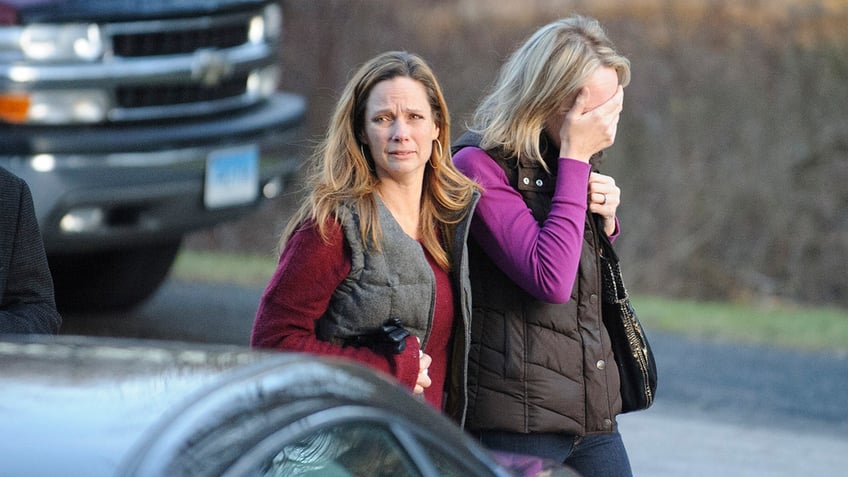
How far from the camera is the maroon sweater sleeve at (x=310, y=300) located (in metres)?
3.25

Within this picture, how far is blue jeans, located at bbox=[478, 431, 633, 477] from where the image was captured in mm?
3480

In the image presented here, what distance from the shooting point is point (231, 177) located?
6.77 metres

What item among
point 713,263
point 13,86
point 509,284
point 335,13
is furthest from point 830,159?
point 509,284

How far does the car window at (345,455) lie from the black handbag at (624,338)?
1.19 meters

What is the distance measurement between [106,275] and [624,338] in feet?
15.9

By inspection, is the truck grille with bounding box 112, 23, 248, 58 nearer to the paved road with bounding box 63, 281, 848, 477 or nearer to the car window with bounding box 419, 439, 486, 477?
the paved road with bounding box 63, 281, 848, 477

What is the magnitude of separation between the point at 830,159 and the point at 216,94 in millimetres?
8294

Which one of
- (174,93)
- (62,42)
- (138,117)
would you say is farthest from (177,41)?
(62,42)

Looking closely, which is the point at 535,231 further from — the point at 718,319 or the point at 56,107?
the point at 718,319

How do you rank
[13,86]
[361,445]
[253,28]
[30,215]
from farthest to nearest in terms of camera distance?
[253,28] → [13,86] → [30,215] → [361,445]

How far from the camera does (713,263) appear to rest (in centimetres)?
1384

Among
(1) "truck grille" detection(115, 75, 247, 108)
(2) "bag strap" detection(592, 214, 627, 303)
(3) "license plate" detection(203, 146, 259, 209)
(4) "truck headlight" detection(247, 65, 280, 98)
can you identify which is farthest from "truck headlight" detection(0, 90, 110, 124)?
(2) "bag strap" detection(592, 214, 627, 303)

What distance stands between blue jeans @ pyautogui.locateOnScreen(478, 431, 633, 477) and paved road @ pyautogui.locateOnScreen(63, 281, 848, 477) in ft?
8.13

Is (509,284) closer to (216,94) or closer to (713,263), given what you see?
(216,94)
